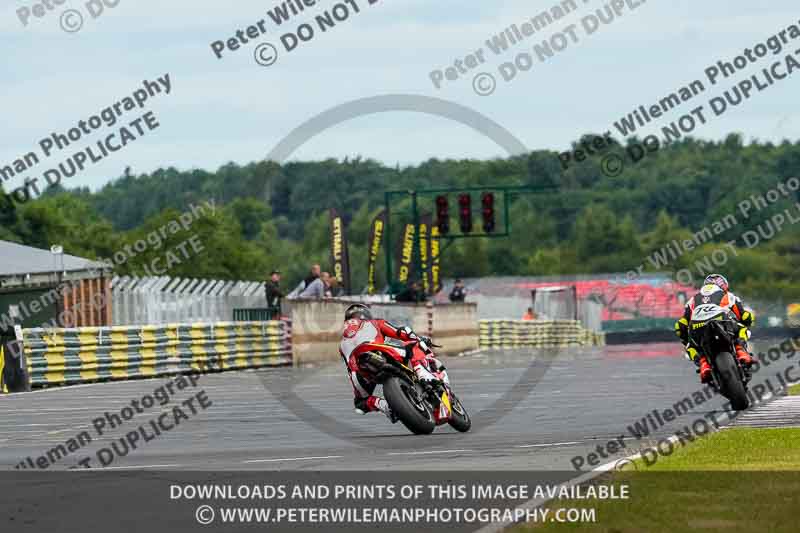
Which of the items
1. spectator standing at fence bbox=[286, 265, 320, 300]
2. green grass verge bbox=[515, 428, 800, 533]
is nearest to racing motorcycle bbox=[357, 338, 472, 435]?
green grass verge bbox=[515, 428, 800, 533]

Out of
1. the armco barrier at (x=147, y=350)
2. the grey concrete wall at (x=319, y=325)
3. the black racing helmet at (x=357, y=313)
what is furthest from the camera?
the grey concrete wall at (x=319, y=325)

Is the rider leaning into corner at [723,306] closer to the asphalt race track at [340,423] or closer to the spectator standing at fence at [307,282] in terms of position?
the asphalt race track at [340,423]

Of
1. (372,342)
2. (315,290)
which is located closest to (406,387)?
(372,342)

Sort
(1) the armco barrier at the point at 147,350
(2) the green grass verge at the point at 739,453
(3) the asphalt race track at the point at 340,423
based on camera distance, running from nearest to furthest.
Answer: (2) the green grass verge at the point at 739,453
(3) the asphalt race track at the point at 340,423
(1) the armco barrier at the point at 147,350

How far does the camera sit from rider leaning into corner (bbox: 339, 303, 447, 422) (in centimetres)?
A: 1598

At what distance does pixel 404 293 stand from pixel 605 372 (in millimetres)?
20128

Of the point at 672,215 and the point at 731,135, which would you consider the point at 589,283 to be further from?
the point at 731,135

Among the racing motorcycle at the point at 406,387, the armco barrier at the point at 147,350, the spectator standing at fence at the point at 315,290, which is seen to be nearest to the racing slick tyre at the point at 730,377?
the racing motorcycle at the point at 406,387

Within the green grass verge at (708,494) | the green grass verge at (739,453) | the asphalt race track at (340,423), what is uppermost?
the green grass verge at (708,494)

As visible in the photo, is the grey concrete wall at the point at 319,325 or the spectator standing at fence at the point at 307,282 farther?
the spectator standing at fence at the point at 307,282

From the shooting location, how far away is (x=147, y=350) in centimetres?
3294

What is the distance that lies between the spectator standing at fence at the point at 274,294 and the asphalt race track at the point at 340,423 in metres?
6.36

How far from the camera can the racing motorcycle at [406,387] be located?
15781 millimetres

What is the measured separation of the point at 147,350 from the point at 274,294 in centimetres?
662
